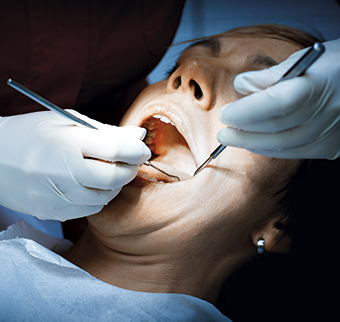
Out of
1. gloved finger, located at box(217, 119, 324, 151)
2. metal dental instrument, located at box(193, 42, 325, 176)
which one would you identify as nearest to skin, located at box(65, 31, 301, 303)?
gloved finger, located at box(217, 119, 324, 151)

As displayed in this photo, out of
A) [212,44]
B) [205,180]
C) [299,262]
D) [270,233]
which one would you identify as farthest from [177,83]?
[299,262]

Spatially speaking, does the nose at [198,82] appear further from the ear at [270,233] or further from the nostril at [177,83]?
the ear at [270,233]

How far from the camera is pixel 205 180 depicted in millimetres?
930

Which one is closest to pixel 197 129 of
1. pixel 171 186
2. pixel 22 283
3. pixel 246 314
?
pixel 171 186

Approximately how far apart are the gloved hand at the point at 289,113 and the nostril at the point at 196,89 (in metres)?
0.20

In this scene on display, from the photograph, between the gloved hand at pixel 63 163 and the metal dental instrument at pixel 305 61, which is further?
the gloved hand at pixel 63 163

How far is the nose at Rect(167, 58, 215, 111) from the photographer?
3.14 feet

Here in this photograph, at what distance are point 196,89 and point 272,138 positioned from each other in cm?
30

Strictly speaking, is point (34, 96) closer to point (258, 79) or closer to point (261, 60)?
point (258, 79)

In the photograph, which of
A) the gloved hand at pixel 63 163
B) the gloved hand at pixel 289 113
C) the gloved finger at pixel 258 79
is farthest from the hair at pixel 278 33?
the gloved hand at pixel 63 163

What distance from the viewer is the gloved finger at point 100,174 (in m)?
0.83

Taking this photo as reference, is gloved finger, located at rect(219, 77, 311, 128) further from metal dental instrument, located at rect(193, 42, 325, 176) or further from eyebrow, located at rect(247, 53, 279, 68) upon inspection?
eyebrow, located at rect(247, 53, 279, 68)

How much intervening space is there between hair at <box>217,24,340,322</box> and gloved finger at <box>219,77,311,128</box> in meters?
0.32

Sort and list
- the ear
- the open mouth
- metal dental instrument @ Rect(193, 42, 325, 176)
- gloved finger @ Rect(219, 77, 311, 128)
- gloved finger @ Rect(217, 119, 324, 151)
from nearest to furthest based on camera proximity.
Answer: metal dental instrument @ Rect(193, 42, 325, 176)
gloved finger @ Rect(219, 77, 311, 128)
gloved finger @ Rect(217, 119, 324, 151)
the ear
the open mouth
